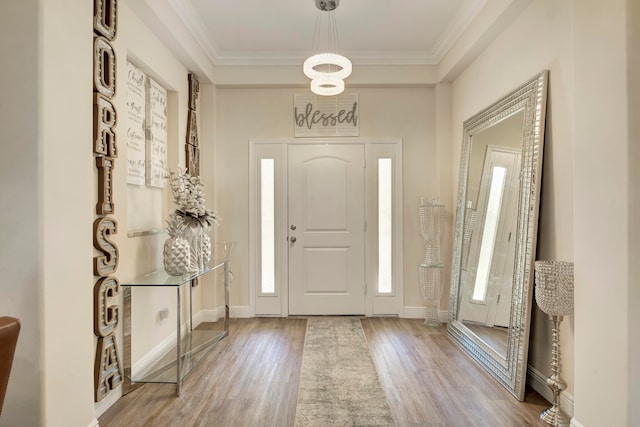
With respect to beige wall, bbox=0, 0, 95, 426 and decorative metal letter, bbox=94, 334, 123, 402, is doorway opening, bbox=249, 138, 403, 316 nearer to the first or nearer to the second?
decorative metal letter, bbox=94, 334, 123, 402

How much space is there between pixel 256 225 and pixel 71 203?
7.96 ft

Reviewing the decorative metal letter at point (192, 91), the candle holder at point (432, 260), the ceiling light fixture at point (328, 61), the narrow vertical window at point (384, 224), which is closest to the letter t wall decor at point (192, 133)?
the decorative metal letter at point (192, 91)

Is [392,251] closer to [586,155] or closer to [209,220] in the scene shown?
[209,220]

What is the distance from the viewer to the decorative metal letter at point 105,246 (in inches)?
81.5

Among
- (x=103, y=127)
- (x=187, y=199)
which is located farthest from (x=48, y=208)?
(x=187, y=199)

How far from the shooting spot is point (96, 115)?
6.74 feet

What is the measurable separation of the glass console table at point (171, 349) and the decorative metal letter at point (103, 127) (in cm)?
89

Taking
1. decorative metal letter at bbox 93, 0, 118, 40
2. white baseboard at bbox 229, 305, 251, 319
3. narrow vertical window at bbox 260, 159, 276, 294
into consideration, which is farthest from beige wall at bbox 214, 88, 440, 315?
decorative metal letter at bbox 93, 0, 118, 40

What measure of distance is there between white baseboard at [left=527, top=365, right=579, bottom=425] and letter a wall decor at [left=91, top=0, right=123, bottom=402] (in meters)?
2.75

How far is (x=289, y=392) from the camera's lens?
2.41m

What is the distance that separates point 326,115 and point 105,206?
266cm

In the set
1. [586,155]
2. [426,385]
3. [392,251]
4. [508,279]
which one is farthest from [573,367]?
[392,251]

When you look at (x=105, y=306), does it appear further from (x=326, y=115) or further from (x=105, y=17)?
(x=326, y=115)

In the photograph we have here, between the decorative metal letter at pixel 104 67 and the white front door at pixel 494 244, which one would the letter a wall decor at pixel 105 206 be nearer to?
the decorative metal letter at pixel 104 67
